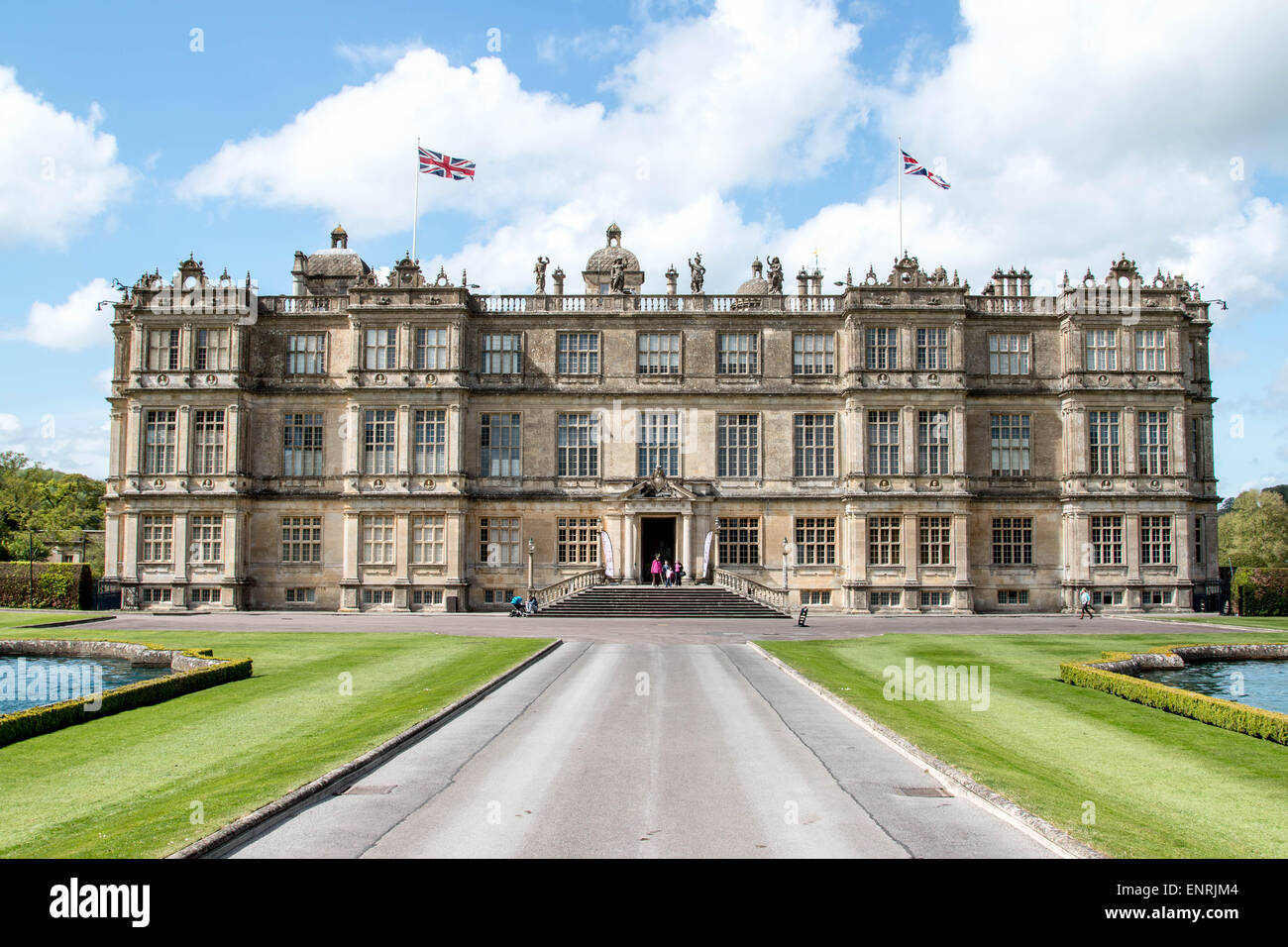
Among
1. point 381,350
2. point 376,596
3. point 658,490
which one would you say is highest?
point 381,350

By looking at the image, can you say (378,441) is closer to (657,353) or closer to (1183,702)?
(657,353)

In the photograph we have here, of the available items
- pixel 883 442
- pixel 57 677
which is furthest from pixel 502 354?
pixel 57 677

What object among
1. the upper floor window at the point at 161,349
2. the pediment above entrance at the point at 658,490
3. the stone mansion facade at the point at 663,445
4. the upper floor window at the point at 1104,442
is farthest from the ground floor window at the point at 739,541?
the upper floor window at the point at 161,349

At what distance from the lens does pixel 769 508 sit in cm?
5772

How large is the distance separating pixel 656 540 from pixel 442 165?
84.3 ft

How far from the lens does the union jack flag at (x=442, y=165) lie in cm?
5278

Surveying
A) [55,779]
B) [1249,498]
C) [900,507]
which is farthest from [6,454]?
[1249,498]

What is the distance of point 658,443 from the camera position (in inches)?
2291

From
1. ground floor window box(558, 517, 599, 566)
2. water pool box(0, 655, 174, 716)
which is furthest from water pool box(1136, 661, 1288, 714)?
ground floor window box(558, 517, 599, 566)

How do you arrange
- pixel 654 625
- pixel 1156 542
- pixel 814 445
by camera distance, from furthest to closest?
1. pixel 814 445
2. pixel 1156 542
3. pixel 654 625

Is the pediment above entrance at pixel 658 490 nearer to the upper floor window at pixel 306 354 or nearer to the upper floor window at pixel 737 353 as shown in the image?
the upper floor window at pixel 737 353

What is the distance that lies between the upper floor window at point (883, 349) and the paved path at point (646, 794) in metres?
37.3
